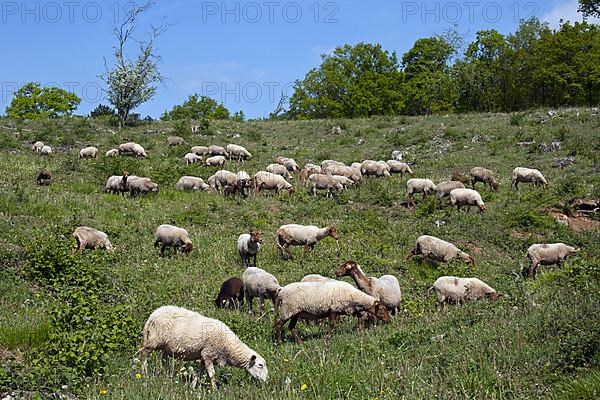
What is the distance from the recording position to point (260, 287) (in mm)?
12648

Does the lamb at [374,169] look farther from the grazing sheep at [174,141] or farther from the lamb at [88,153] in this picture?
the lamb at [88,153]

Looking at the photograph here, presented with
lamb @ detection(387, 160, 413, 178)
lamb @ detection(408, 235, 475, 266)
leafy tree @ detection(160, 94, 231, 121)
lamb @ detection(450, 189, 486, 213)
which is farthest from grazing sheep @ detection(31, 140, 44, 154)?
leafy tree @ detection(160, 94, 231, 121)

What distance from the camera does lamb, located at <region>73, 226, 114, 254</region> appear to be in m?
15.6

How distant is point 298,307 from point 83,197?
13.1 metres

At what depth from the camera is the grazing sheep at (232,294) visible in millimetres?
12414

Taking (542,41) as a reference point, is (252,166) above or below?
below

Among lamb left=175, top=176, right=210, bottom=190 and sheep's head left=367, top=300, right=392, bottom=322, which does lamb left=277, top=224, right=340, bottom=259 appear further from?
lamb left=175, top=176, right=210, bottom=190

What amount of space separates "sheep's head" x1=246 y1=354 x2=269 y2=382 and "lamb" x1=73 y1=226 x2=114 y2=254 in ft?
29.4

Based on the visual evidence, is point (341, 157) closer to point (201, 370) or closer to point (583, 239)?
point (583, 239)

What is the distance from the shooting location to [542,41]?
59.0 m

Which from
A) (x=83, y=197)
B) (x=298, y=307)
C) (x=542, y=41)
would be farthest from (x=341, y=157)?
(x=542, y=41)

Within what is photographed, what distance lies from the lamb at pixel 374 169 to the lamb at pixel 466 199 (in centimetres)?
594

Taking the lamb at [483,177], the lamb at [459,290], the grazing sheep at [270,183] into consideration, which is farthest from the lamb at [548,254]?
the grazing sheep at [270,183]

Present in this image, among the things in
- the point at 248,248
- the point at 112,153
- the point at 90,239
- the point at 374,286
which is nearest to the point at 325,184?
the point at 248,248
